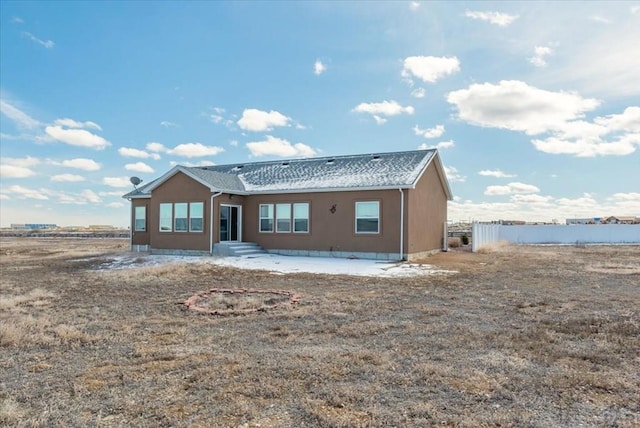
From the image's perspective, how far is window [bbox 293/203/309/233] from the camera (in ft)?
62.0

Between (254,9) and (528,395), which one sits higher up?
(254,9)

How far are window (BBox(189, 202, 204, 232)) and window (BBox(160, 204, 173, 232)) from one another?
4.15 ft

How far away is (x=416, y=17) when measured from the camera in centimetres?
1488

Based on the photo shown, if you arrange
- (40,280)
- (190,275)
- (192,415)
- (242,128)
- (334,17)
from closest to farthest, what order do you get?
(192,415), (40,280), (190,275), (334,17), (242,128)

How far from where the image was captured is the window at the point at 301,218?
1891 cm

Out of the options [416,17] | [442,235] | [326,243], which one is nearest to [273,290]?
[326,243]

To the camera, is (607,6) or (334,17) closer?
(607,6)

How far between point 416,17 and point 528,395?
1403cm

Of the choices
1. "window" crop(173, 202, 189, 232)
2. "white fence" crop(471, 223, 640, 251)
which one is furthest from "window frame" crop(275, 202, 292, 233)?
"white fence" crop(471, 223, 640, 251)

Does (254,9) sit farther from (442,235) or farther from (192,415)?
(192,415)

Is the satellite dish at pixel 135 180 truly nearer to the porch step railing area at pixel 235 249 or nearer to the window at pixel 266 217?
the porch step railing area at pixel 235 249

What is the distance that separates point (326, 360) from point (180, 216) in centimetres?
1644

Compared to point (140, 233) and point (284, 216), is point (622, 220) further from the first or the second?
point (140, 233)

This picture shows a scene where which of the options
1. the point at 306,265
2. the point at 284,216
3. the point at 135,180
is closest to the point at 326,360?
the point at 306,265
